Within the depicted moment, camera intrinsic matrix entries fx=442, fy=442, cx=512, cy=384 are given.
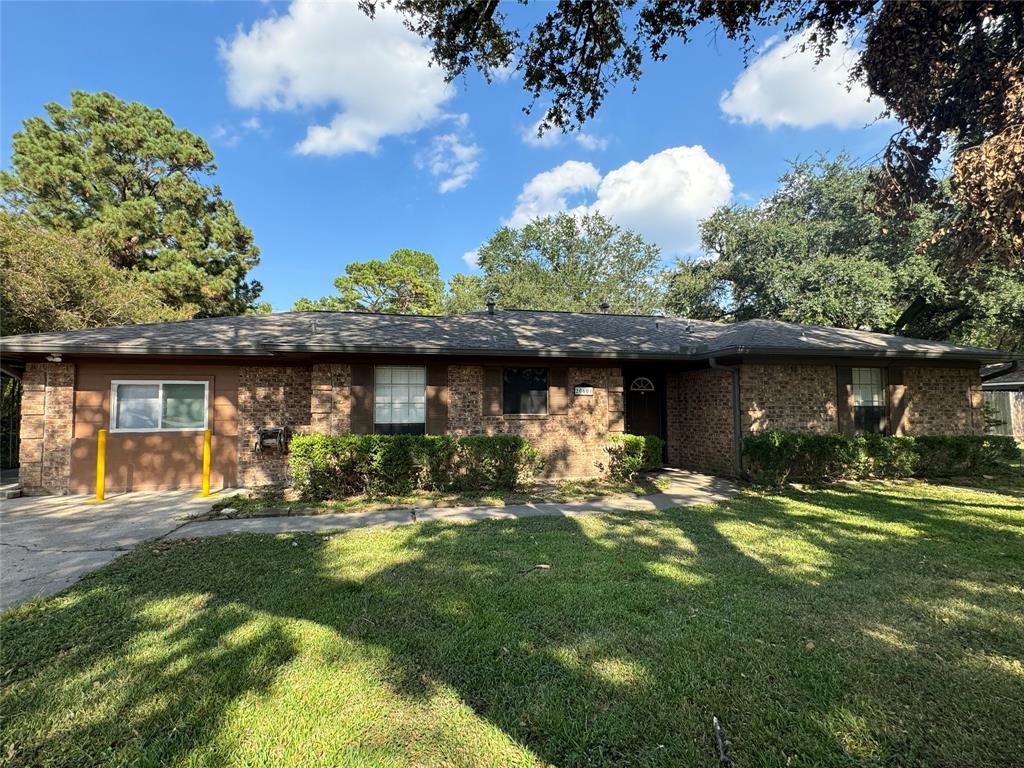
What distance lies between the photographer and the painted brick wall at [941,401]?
10.2 metres

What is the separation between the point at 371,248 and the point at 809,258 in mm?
26026

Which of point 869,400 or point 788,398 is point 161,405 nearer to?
point 788,398

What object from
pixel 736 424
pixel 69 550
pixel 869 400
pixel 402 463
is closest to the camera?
pixel 69 550

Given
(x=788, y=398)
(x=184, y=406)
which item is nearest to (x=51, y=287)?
(x=184, y=406)

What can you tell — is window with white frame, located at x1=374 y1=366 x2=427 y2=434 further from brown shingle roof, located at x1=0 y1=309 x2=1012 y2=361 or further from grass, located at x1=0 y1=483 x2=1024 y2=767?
grass, located at x1=0 y1=483 x2=1024 y2=767

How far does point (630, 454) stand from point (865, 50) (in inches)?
274

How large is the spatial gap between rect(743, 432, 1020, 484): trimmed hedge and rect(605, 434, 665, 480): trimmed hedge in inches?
68.4

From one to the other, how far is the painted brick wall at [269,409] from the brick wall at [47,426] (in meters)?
2.83

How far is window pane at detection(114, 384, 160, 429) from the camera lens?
27.4 ft

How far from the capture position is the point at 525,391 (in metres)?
9.45

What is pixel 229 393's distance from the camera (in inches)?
345

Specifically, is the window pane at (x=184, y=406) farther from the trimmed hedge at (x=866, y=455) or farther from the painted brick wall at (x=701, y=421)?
the trimmed hedge at (x=866, y=455)

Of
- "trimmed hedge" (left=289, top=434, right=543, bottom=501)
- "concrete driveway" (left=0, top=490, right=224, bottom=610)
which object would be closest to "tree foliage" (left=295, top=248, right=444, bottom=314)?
"trimmed hedge" (left=289, top=434, right=543, bottom=501)

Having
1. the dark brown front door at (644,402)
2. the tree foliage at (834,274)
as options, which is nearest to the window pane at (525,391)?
the dark brown front door at (644,402)
